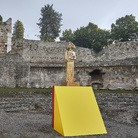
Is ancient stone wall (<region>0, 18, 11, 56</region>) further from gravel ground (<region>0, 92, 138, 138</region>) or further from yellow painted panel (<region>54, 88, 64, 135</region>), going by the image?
yellow painted panel (<region>54, 88, 64, 135</region>)

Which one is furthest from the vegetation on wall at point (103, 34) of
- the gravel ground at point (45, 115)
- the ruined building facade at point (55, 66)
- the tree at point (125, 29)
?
the gravel ground at point (45, 115)

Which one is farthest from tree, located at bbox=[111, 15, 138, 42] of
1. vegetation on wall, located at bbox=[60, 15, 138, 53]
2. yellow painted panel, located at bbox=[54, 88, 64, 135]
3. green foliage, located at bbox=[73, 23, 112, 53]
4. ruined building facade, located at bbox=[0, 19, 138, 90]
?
yellow painted panel, located at bbox=[54, 88, 64, 135]

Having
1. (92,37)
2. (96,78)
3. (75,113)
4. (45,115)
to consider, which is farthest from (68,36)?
(75,113)

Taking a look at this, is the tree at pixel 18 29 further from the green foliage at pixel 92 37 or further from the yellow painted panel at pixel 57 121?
the yellow painted panel at pixel 57 121

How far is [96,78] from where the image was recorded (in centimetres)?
1886

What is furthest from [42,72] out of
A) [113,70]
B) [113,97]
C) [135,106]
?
[135,106]

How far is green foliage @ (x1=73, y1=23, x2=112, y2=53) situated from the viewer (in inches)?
1132

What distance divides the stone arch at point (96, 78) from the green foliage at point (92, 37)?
34.1 ft

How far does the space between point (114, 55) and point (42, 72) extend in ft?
29.9

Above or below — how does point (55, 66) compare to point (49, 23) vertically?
below

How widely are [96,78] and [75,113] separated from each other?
1483 centimetres

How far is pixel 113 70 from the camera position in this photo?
17375 mm

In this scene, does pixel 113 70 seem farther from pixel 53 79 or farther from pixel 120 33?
pixel 120 33

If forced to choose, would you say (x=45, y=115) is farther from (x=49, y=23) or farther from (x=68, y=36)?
(x=49, y=23)
